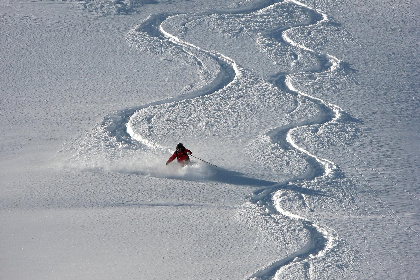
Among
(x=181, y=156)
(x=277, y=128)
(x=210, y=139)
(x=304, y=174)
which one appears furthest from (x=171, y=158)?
(x=277, y=128)

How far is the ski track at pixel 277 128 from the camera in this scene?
636 cm

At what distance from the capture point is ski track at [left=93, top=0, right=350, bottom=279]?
636 cm

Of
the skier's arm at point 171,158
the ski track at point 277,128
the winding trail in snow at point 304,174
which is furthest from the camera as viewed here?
the skier's arm at point 171,158

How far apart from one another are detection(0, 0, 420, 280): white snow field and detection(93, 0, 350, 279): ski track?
1.3 inches

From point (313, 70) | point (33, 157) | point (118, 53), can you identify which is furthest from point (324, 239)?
point (118, 53)

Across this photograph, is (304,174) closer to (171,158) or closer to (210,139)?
(210,139)

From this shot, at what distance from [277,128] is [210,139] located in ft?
3.77

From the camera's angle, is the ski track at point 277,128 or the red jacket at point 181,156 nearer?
the ski track at point 277,128

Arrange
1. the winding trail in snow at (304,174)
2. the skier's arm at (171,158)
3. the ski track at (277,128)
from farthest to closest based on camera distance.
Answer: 1. the skier's arm at (171,158)
2. the ski track at (277,128)
3. the winding trail in snow at (304,174)

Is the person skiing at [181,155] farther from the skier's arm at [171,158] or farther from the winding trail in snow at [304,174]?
the winding trail in snow at [304,174]

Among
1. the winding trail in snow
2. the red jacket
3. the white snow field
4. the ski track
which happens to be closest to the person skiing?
the red jacket

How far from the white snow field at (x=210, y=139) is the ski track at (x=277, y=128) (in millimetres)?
32

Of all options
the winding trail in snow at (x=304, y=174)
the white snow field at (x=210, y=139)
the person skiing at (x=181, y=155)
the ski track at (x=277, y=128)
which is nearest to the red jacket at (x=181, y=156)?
the person skiing at (x=181, y=155)

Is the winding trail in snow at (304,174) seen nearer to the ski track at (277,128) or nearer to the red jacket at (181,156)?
the ski track at (277,128)
